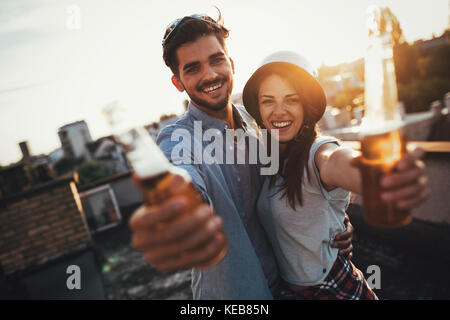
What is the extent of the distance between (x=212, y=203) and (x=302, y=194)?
1.98 ft

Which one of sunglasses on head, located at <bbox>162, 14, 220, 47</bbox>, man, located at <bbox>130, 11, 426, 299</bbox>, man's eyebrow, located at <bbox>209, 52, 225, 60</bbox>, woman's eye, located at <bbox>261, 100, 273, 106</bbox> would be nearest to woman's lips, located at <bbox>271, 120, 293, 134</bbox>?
woman's eye, located at <bbox>261, 100, 273, 106</bbox>

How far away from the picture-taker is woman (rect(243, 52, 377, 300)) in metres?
1.62

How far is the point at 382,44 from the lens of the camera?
1.01 metres

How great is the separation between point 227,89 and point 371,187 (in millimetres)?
1533

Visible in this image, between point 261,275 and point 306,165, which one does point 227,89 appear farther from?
point 261,275

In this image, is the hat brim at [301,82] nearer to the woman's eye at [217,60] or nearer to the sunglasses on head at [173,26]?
the woman's eye at [217,60]

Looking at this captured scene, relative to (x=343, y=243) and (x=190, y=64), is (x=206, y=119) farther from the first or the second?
(x=343, y=243)

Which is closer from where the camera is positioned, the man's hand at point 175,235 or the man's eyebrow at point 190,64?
the man's hand at point 175,235

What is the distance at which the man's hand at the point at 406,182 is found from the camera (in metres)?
0.83

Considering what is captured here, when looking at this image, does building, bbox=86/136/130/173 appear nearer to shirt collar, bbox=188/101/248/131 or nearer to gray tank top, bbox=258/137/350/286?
shirt collar, bbox=188/101/248/131

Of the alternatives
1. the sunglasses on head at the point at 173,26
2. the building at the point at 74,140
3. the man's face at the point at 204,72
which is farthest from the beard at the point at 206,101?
the building at the point at 74,140

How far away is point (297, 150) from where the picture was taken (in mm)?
1765

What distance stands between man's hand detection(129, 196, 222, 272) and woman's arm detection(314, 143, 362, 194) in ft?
2.59
